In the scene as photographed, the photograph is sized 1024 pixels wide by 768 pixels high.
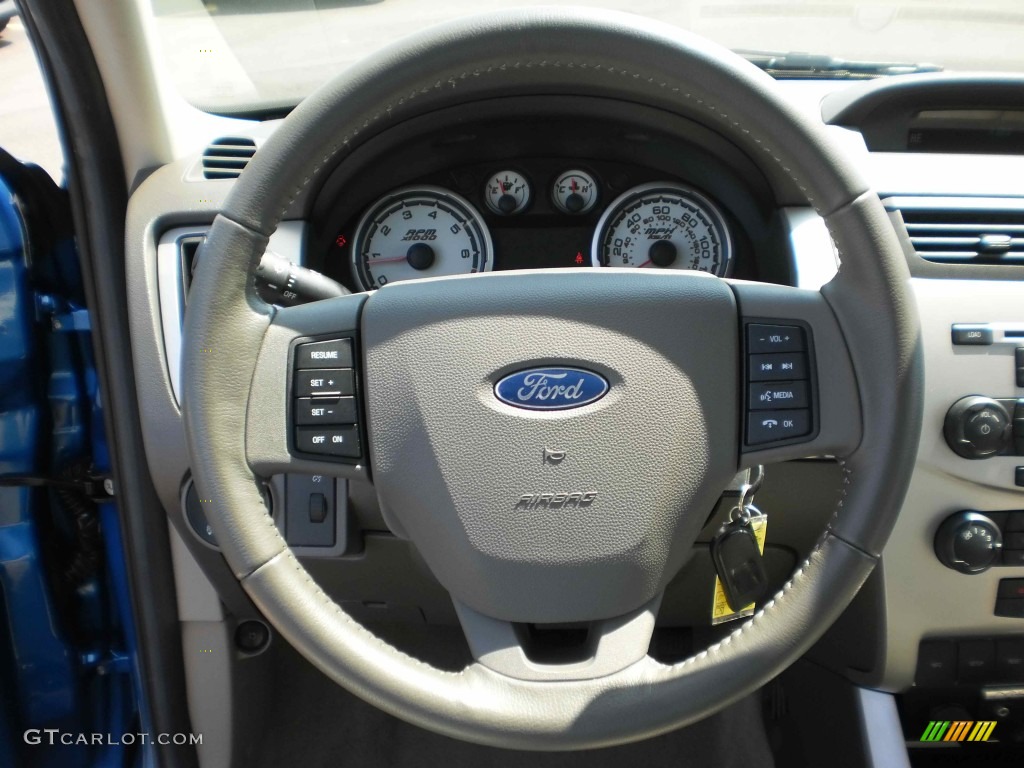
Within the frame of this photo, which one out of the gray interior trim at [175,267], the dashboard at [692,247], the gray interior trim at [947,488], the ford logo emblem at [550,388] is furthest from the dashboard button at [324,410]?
the gray interior trim at [947,488]

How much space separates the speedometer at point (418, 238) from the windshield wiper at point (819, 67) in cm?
64

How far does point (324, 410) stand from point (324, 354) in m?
0.07

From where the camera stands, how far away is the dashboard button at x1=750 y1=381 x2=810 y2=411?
37.2 inches

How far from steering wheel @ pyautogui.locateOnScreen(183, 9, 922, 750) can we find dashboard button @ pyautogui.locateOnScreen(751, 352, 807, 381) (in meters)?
0.02

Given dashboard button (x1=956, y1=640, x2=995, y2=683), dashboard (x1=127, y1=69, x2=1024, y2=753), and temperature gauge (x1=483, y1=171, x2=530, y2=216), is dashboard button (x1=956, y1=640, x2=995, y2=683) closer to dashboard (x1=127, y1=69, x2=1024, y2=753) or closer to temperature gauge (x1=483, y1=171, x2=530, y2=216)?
dashboard (x1=127, y1=69, x2=1024, y2=753)

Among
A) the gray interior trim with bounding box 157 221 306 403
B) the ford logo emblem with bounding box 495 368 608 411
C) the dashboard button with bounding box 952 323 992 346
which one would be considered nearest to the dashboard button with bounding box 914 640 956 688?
the dashboard button with bounding box 952 323 992 346

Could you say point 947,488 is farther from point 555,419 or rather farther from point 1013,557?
point 555,419

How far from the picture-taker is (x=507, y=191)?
1491 millimetres

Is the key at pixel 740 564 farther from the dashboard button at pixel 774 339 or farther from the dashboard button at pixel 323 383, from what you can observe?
the dashboard button at pixel 323 383

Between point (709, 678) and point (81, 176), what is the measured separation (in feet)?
4.00

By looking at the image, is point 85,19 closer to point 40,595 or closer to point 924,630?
point 40,595

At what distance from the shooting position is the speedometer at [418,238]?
1.47 meters

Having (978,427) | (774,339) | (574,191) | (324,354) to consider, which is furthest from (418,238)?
(978,427)

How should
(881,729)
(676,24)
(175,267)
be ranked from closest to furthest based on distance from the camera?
(175,267) < (881,729) < (676,24)
